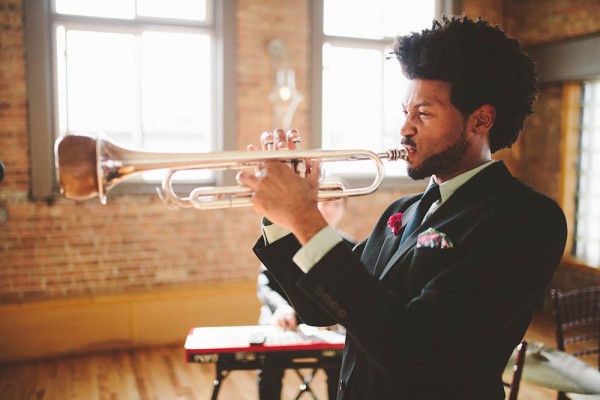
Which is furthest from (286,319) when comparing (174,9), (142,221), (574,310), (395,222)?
(174,9)

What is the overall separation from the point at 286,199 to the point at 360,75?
487 cm

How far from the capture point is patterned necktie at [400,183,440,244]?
1489 mm

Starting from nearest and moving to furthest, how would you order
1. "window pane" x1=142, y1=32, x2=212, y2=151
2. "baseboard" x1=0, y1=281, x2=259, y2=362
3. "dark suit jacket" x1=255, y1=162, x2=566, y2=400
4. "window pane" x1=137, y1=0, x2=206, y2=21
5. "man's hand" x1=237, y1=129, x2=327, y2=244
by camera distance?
"dark suit jacket" x1=255, y1=162, x2=566, y2=400, "man's hand" x1=237, y1=129, x2=327, y2=244, "baseboard" x1=0, y1=281, x2=259, y2=362, "window pane" x1=137, y1=0, x2=206, y2=21, "window pane" x1=142, y1=32, x2=212, y2=151

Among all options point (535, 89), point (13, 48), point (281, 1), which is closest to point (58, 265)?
point (13, 48)

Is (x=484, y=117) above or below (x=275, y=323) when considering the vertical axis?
above

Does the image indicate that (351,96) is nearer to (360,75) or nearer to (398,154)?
(360,75)

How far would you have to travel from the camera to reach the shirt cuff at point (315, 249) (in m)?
1.18

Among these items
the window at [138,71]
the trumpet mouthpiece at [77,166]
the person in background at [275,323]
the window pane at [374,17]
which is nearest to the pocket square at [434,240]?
the trumpet mouthpiece at [77,166]

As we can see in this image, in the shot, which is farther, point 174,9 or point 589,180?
point 589,180

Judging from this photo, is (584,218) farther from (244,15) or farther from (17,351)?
(17,351)

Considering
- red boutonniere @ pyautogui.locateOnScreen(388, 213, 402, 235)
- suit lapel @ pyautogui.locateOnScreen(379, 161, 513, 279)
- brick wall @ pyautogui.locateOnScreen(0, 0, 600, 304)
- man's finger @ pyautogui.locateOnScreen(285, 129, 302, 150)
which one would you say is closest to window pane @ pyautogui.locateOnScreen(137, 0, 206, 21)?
brick wall @ pyautogui.locateOnScreen(0, 0, 600, 304)

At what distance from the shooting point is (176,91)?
517 centimetres

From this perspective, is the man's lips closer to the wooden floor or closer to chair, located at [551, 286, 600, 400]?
chair, located at [551, 286, 600, 400]

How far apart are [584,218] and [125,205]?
4.99 meters
